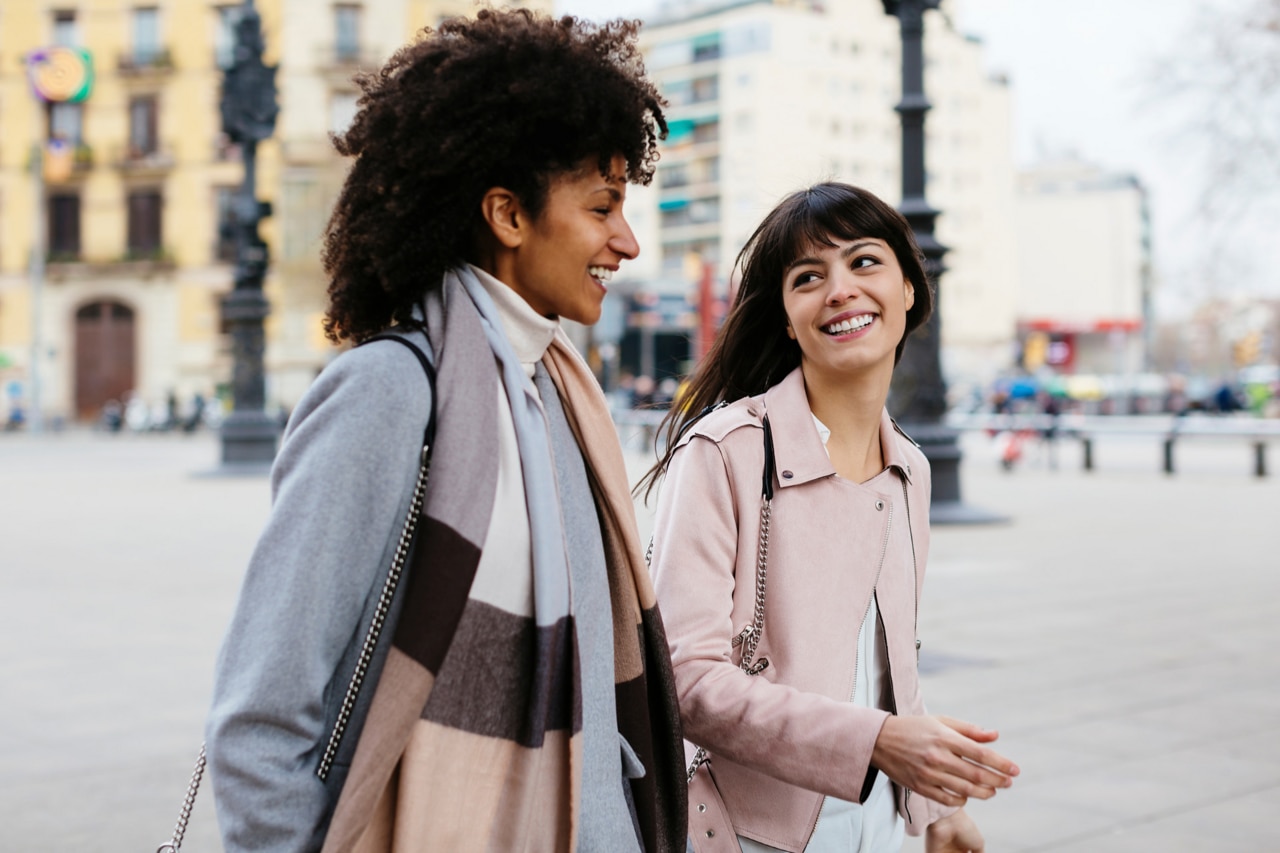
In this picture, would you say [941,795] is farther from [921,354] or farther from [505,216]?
[921,354]

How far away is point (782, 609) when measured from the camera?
2.19 metres

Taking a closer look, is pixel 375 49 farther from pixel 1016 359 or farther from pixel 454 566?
pixel 454 566

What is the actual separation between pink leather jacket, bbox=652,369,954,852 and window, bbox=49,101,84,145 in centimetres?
5353

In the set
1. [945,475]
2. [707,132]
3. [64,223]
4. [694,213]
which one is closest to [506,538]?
[945,475]

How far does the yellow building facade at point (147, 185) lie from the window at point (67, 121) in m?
0.07

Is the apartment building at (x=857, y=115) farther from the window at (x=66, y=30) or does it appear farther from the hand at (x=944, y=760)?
the hand at (x=944, y=760)

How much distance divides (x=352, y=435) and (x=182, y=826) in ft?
1.95

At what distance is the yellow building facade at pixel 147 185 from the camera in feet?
161

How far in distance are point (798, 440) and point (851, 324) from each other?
0.23 meters

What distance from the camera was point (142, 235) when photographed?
50844 millimetres


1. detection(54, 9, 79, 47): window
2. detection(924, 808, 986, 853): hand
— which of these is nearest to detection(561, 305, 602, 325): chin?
detection(924, 808, 986, 853): hand

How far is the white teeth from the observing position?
2.36m

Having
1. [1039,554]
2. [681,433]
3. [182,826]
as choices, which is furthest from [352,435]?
[1039,554]

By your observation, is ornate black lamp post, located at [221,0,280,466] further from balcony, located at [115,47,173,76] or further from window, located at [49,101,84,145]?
window, located at [49,101,84,145]
